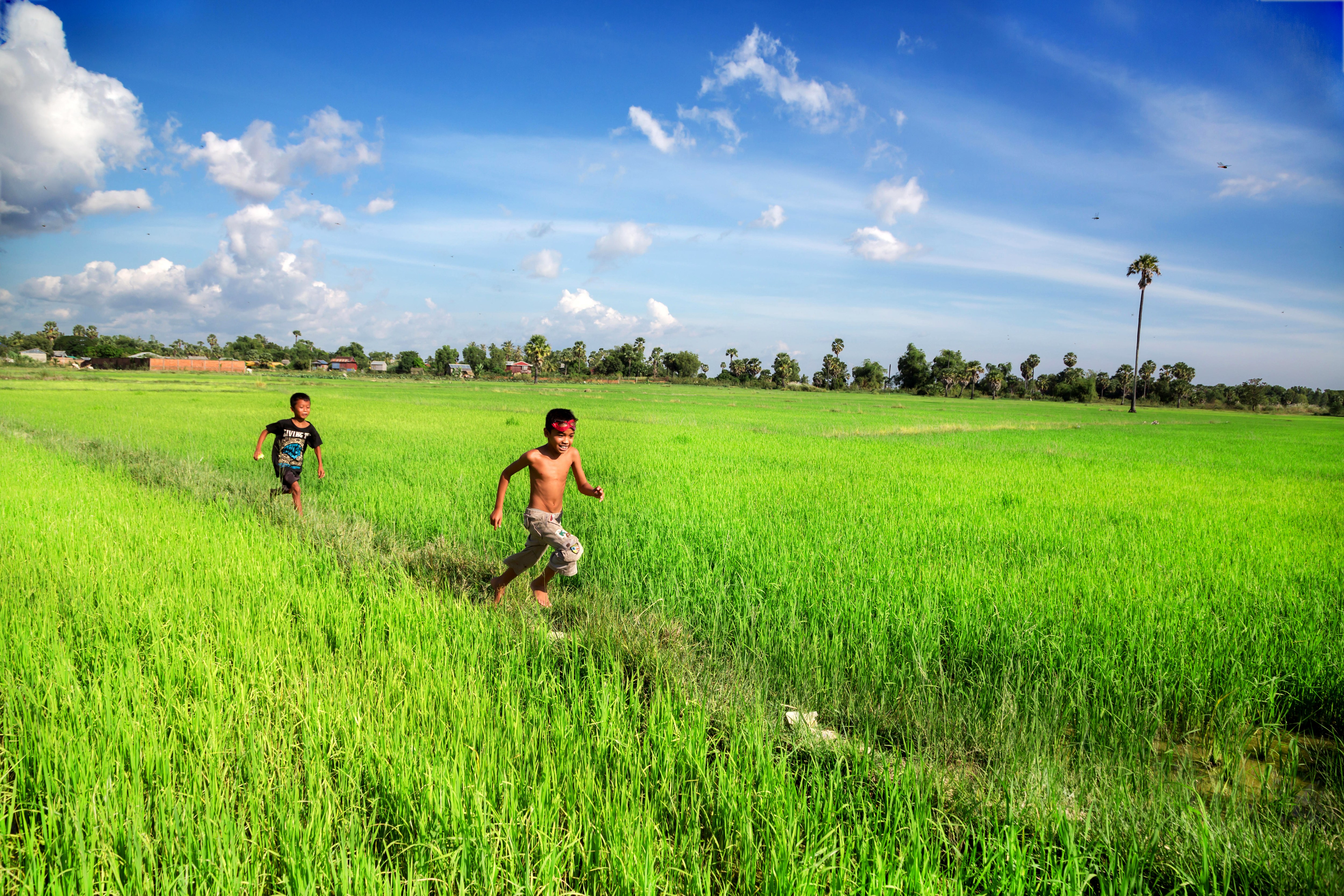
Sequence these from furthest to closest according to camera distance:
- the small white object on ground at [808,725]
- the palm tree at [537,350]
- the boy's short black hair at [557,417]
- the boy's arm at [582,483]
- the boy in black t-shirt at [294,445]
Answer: the palm tree at [537,350]
the boy in black t-shirt at [294,445]
the boy's arm at [582,483]
the boy's short black hair at [557,417]
the small white object on ground at [808,725]

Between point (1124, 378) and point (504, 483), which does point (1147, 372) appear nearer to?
point (1124, 378)

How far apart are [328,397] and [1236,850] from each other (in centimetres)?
4092

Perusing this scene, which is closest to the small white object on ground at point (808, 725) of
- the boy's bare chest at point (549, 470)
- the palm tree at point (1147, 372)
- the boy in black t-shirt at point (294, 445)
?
the boy's bare chest at point (549, 470)

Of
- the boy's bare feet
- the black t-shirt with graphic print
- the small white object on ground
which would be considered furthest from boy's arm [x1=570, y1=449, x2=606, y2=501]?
the black t-shirt with graphic print

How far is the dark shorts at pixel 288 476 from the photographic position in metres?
6.89

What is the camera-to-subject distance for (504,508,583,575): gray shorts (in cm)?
398

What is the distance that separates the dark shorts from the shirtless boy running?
414 centimetres

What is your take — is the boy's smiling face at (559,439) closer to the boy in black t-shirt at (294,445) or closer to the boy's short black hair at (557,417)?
the boy's short black hair at (557,417)

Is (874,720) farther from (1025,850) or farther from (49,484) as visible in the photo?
Result: (49,484)

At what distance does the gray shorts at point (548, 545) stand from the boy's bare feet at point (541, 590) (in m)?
0.22

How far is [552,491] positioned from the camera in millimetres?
3971

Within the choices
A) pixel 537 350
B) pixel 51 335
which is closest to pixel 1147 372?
pixel 537 350

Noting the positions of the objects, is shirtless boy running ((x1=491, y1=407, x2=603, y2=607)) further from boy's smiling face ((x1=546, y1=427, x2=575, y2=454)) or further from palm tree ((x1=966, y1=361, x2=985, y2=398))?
palm tree ((x1=966, y1=361, x2=985, y2=398))

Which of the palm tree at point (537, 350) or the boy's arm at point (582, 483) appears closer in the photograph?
the boy's arm at point (582, 483)
